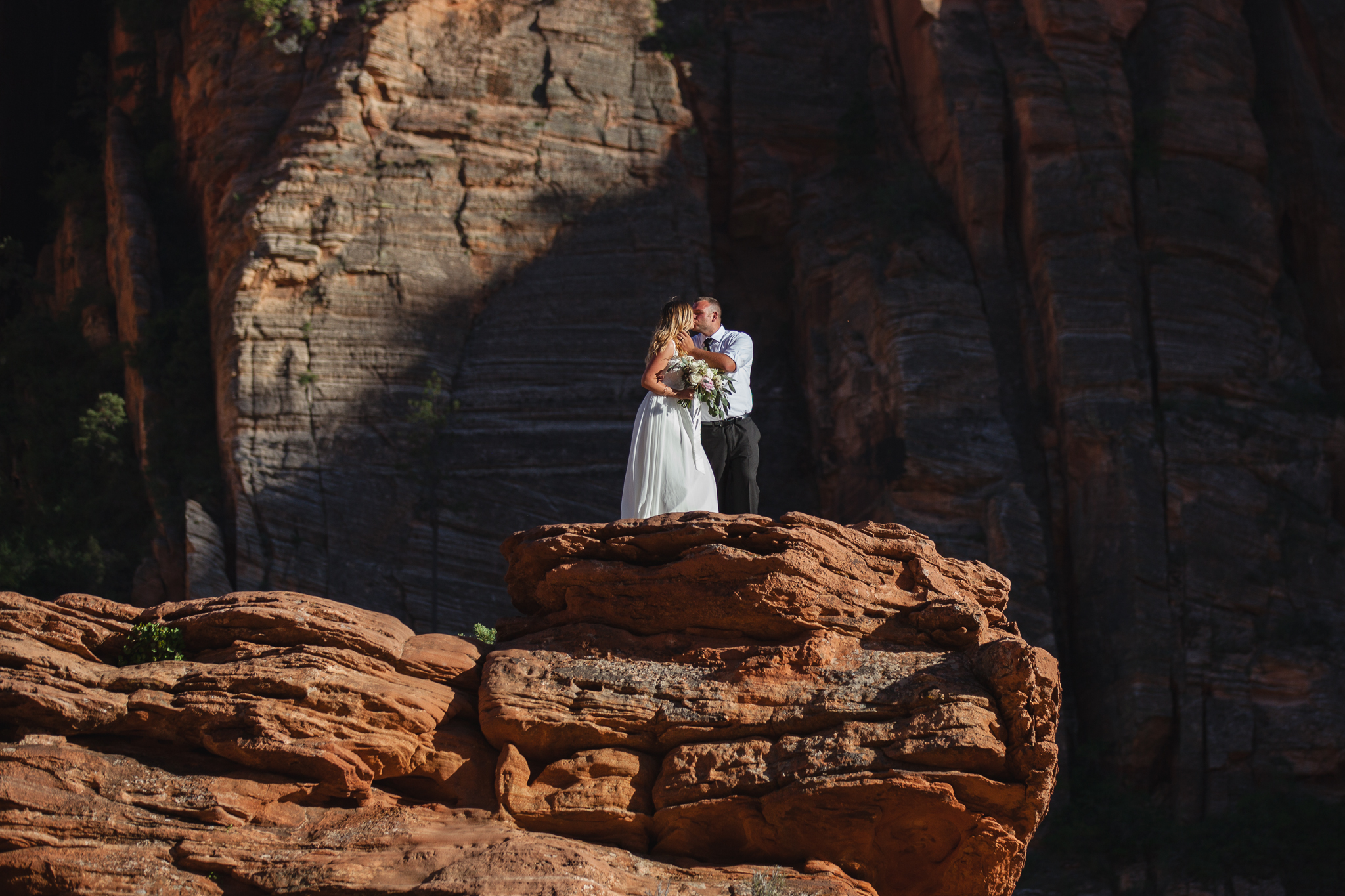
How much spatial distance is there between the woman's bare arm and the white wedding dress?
8 centimetres

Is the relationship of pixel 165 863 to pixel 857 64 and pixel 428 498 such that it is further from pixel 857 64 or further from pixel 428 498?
pixel 857 64

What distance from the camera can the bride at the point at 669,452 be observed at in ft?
37.3

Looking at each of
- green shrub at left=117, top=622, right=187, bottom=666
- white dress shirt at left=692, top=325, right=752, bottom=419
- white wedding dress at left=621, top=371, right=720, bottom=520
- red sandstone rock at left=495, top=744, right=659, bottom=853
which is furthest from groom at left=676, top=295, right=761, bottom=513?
green shrub at left=117, top=622, right=187, bottom=666

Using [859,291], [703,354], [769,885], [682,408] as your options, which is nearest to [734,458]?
[682,408]

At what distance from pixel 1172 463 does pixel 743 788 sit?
11167 mm

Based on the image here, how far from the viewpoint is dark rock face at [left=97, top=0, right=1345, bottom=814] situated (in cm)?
1845

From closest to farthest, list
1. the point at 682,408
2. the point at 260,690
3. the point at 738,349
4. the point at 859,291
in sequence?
the point at 260,690 → the point at 682,408 → the point at 738,349 → the point at 859,291

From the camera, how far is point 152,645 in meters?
10.4

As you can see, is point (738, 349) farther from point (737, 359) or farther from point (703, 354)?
point (703, 354)

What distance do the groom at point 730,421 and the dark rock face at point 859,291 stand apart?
7.11m

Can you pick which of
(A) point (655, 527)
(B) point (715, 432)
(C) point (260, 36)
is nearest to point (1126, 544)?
(B) point (715, 432)

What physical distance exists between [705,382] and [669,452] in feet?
2.11

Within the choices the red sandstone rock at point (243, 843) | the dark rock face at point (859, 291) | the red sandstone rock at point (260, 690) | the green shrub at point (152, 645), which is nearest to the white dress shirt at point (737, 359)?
the red sandstone rock at point (260, 690)

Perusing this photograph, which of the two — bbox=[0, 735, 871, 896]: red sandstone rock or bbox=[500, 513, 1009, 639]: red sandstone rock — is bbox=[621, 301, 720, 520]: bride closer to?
bbox=[500, 513, 1009, 639]: red sandstone rock
